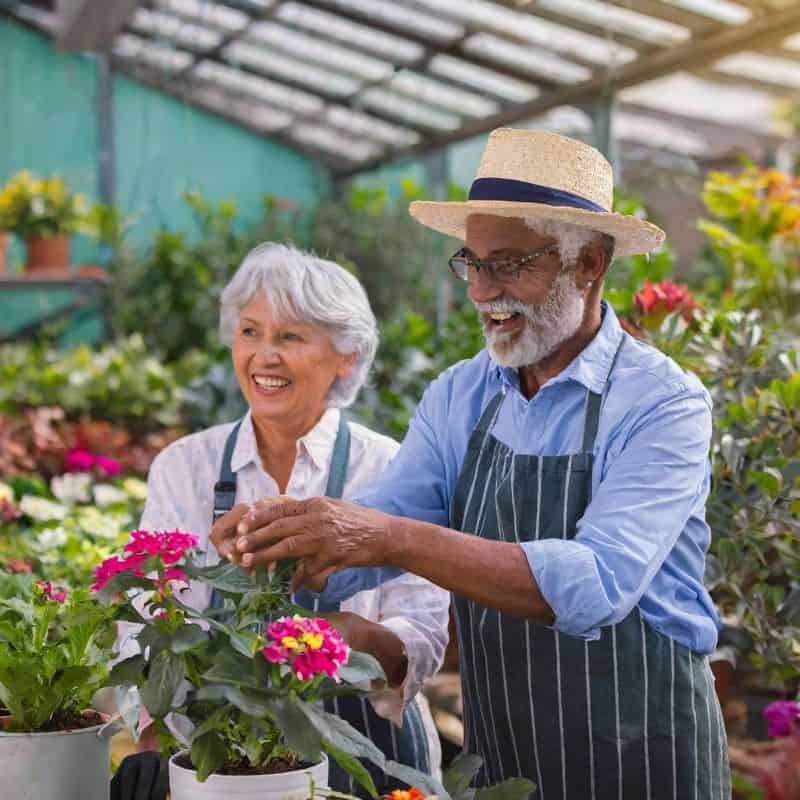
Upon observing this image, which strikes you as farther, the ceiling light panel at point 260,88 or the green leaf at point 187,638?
the ceiling light panel at point 260,88

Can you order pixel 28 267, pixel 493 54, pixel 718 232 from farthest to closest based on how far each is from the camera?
1. pixel 28 267
2. pixel 493 54
3. pixel 718 232

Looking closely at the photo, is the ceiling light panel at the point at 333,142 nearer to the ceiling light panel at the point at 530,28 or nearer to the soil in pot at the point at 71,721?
the ceiling light panel at the point at 530,28

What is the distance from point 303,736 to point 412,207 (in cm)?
127

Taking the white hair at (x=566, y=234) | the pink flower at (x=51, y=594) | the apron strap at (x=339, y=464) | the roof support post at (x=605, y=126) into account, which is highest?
the roof support post at (x=605, y=126)

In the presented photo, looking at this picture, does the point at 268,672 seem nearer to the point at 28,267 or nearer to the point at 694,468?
the point at 694,468

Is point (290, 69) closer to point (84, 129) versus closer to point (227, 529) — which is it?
point (84, 129)

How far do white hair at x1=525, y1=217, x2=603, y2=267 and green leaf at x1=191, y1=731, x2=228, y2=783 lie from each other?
998mm

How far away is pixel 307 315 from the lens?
7.90 feet

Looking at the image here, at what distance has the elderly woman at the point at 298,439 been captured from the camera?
7.34 ft

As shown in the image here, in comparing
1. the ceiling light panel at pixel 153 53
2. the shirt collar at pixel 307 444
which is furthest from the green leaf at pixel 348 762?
the ceiling light panel at pixel 153 53

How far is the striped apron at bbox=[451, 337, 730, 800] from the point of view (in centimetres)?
190

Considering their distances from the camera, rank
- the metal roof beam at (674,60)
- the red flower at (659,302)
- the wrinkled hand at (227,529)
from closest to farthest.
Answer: the wrinkled hand at (227,529) < the red flower at (659,302) < the metal roof beam at (674,60)

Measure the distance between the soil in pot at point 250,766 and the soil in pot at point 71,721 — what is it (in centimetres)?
18

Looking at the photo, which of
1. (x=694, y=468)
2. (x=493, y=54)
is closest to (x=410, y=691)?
(x=694, y=468)
